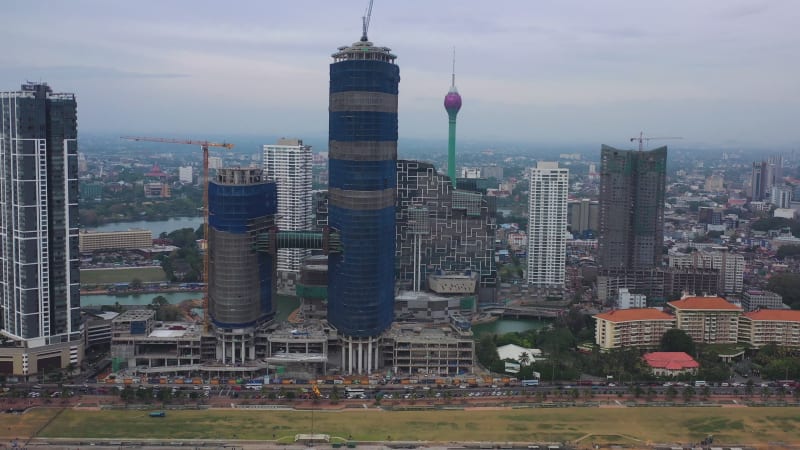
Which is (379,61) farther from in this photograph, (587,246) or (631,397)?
(587,246)

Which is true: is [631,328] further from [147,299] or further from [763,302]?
[147,299]

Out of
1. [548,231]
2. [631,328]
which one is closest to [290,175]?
[548,231]

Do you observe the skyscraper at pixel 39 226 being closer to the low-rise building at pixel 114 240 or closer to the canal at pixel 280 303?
the canal at pixel 280 303

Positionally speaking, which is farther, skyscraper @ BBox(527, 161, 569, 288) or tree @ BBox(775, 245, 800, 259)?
tree @ BBox(775, 245, 800, 259)

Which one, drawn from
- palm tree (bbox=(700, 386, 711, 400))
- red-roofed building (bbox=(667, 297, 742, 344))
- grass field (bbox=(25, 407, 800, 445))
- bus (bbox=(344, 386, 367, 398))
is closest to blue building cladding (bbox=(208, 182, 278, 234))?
bus (bbox=(344, 386, 367, 398))

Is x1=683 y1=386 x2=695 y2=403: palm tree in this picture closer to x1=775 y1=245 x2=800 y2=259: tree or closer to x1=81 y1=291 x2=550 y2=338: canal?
x1=81 y1=291 x2=550 y2=338: canal

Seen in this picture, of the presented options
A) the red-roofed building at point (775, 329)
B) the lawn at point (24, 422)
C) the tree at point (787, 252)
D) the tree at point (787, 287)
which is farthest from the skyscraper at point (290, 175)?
the tree at point (787, 252)
